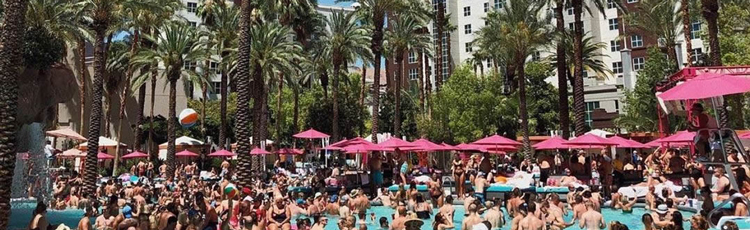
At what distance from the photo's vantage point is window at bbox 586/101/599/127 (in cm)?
5847

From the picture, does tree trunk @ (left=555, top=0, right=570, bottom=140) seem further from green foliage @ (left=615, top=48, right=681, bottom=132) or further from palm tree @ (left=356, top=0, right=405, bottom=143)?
green foliage @ (left=615, top=48, right=681, bottom=132)

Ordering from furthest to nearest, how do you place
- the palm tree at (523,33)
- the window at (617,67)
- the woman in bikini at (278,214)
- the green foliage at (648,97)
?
1. the window at (617,67)
2. the green foliage at (648,97)
3. the palm tree at (523,33)
4. the woman in bikini at (278,214)

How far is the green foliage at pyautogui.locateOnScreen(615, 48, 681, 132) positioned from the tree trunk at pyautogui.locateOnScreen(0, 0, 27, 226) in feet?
138

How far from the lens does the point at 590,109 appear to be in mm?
59281

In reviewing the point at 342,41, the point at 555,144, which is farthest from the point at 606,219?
the point at 342,41

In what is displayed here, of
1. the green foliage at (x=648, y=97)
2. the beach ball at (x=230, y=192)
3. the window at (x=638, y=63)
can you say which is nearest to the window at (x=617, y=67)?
the window at (x=638, y=63)

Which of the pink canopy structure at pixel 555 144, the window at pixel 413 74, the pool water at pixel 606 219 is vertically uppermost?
the window at pixel 413 74

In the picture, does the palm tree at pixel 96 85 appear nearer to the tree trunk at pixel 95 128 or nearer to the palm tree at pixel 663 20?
the tree trunk at pixel 95 128

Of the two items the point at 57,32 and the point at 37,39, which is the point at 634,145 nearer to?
the point at 37,39

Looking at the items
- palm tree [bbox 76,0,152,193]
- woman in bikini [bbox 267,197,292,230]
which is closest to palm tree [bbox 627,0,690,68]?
woman in bikini [bbox 267,197,292,230]

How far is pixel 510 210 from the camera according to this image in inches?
691

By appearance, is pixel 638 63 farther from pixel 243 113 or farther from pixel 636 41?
pixel 243 113

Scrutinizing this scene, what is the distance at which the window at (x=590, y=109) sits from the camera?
192ft

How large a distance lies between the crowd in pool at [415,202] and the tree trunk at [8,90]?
1.18 meters
